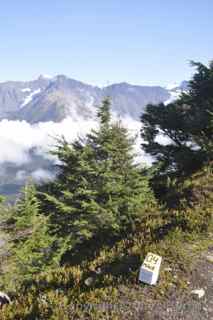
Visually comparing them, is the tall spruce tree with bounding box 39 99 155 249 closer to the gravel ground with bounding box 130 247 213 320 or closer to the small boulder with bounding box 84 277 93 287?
the small boulder with bounding box 84 277 93 287

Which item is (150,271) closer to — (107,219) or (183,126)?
(107,219)

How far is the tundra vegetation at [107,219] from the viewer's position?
11.4 meters

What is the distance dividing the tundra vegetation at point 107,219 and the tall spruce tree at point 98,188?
0.06 metres

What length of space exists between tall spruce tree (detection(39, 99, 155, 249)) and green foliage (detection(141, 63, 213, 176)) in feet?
19.2

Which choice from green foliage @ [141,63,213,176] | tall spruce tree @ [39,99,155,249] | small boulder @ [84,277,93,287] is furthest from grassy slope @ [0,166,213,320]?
green foliage @ [141,63,213,176]

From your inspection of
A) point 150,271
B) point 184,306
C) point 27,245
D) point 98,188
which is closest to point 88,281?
point 150,271

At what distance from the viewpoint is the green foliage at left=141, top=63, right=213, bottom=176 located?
28.0 metres

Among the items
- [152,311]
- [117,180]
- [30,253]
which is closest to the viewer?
[152,311]

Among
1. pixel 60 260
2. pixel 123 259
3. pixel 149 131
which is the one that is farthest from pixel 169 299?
pixel 149 131

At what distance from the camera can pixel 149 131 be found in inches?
1314

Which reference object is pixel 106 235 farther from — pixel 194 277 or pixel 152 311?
pixel 152 311

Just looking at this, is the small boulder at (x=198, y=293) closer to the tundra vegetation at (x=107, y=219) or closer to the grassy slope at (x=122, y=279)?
the grassy slope at (x=122, y=279)

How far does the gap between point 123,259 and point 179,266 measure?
190 centimetres

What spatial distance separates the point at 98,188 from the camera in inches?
872
